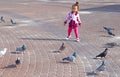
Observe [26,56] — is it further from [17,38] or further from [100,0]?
[100,0]

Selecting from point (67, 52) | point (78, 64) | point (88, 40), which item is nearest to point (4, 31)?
point (88, 40)

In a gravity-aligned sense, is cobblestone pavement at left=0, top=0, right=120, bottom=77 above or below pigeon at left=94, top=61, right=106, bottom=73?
below

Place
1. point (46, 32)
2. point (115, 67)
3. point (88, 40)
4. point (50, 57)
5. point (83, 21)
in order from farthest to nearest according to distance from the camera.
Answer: point (83, 21), point (46, 32), point (88, 40), point (50, 57), point (115, 67)

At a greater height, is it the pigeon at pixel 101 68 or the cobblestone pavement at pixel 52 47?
the pigeon at pixel 101 68

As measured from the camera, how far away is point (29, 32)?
16500 millimetres

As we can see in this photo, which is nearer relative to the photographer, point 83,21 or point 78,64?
point 78,64

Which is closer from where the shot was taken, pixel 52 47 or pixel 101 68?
pixel 101 68

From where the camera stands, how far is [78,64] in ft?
34.9

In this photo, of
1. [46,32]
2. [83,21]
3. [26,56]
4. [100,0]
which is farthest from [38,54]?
[100,0]

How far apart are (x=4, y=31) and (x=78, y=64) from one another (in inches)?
274

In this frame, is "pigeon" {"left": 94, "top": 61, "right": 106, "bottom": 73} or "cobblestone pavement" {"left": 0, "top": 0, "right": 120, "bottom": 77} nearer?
"pigeon" {"left": 94, "top": 61, "right": 106, "bottom": 73}

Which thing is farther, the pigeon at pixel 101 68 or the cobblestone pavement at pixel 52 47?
the cobblestone pavement at pixel 52 47

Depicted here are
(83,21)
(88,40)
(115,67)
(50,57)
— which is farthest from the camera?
(83,21)

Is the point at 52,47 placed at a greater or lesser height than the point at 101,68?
lesser
